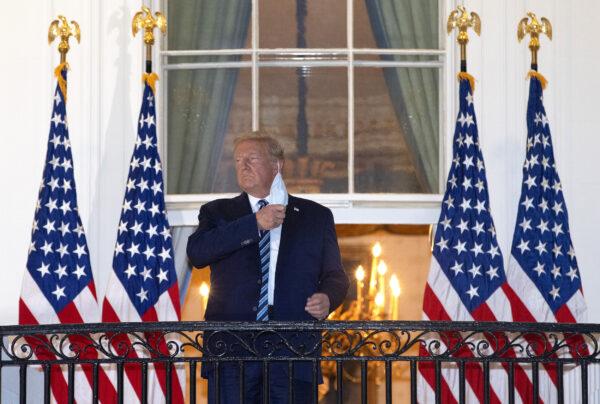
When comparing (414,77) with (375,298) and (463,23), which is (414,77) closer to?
(463,23)

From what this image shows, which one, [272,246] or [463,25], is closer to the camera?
[272,246]

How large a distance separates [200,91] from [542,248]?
83.7 inches

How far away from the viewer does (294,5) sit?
687 cm

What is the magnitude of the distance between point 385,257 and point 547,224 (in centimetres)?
334

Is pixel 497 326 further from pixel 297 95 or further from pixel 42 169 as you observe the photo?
pixel 42 169

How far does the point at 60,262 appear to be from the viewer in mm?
6074

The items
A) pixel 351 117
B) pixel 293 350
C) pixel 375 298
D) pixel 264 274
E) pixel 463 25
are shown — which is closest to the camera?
pixel 293 350

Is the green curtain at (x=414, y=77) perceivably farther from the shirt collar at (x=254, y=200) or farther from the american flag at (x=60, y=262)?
the american flag at (x=60, y=262)

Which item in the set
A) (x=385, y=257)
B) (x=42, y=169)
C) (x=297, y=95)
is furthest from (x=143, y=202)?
(x=385, y=257)

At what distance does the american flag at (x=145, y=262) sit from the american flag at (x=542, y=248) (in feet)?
5.89

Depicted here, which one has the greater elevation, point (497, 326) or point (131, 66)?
point (131, 66)

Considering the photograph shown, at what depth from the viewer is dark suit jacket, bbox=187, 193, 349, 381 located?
5.08m

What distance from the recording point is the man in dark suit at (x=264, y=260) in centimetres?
503

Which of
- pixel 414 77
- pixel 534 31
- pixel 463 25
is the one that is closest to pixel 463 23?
pixel 463 25
